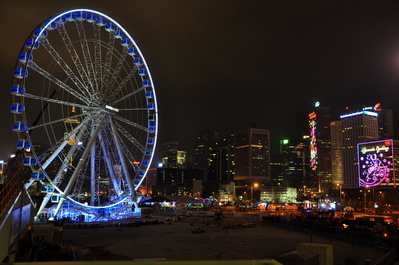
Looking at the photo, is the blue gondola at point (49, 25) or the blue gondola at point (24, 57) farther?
the blue gondola at point (49, 25)

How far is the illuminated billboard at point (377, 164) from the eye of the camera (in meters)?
152

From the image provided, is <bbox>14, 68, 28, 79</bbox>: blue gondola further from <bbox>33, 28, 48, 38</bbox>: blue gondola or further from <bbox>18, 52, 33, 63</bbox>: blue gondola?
<bbox>33, 28, 48, 38</bbox>: blue gondola

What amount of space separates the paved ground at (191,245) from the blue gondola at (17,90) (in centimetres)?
1703

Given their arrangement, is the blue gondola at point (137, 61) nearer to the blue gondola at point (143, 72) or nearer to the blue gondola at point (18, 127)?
the blue gondola at point (143, 72)

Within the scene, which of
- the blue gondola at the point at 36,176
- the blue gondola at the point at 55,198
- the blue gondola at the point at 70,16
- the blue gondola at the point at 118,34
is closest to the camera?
the blue gondola at the point at 36,176

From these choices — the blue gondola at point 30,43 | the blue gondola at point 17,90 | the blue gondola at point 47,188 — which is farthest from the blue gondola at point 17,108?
the blue gondola at point 47,188

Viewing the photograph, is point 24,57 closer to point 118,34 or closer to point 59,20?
point 59,20

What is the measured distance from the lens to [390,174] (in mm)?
152500

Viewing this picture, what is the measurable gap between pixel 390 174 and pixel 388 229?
122 m

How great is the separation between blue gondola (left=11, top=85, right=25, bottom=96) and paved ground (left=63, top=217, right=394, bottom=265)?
17.0m

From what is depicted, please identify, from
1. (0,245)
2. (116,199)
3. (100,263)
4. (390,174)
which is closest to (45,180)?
(116,199)

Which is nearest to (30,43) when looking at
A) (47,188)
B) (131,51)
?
(131,51)

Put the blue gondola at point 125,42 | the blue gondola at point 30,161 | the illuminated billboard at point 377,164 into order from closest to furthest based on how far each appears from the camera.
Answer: the blue gondola at point 30,161 → the blue gondola at point 125,42 → the illuminated billboard at point 377,164

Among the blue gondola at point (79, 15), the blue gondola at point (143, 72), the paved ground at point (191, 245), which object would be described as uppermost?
the blue gondola at point (79, 15)
